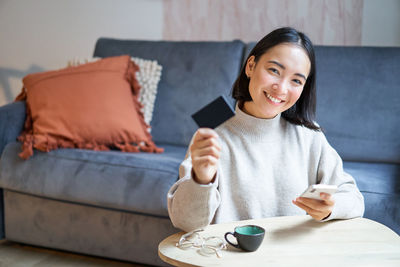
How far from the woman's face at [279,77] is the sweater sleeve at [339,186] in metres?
0.21

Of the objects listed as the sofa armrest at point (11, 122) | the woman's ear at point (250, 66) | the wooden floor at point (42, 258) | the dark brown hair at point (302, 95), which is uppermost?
the woman's ear at point (250, 66)

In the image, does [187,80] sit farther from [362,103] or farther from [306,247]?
[306,247]

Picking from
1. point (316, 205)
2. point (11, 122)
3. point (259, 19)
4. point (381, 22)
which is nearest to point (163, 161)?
point (11, 122)

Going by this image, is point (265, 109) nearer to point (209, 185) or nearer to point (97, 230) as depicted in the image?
point (209, 185)

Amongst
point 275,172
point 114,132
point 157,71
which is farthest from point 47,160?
point 275,172

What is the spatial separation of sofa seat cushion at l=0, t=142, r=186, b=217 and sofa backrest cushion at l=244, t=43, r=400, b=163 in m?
0.77

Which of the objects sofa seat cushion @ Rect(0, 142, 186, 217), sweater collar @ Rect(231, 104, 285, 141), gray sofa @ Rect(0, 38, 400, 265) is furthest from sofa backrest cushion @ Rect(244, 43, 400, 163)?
sweater collar @ Rect(231, 104, 285, 141)

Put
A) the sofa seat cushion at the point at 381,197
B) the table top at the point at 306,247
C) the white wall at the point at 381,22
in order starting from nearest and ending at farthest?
the table top at the point at 306,247 < the sofa seat cushion at the point at 381,197 < the white wall at the point at 381,22

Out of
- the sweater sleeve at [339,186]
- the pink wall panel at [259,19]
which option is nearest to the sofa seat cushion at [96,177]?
the sweater sleeve at [339,186]

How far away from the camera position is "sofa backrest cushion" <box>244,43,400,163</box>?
203cm

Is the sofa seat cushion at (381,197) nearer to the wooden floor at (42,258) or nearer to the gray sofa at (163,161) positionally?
the gray sofa at (163,161)

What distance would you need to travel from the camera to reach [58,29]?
3.23 meters

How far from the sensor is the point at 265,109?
1.17m

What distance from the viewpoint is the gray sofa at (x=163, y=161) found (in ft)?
5.56
